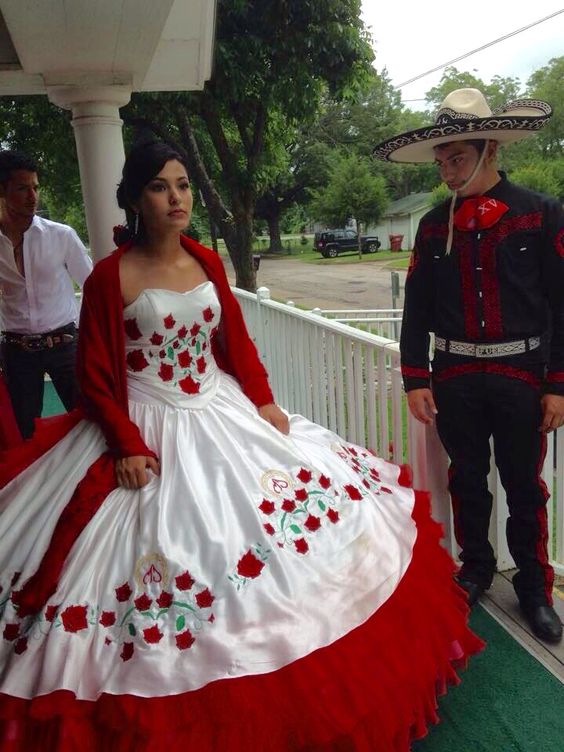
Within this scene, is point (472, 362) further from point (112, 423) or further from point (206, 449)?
point (112, 423)

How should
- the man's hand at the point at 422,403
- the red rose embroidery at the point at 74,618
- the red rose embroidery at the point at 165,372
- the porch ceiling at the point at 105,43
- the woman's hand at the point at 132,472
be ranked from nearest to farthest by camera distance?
the red rose embroidery at the point at 74,618
the woman's hand at the point at 132,472
the red rose embroidery at the point at 165,372
the man's hand at the point at 422,403
the porch ceiling at the point at 105,43

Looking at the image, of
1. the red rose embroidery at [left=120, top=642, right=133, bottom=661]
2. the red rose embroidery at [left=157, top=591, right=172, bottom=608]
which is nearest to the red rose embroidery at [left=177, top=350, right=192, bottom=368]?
the red rose embroidery at [left=157, top=591, right=172, bottom=608]

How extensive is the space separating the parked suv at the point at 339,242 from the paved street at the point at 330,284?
2035 mm

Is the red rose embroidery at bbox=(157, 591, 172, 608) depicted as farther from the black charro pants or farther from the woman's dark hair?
the black charro pants

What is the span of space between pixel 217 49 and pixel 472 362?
5560mm

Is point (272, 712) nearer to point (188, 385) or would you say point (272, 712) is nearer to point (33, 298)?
point (188, 385)

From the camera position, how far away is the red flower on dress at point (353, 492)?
193 centimetres

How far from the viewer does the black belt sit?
3207 millimetres

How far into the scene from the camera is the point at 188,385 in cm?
204

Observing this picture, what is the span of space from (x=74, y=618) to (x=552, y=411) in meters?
1.51

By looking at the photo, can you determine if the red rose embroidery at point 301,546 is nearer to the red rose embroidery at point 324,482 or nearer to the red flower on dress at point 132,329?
the red rose embroidery at point 324,482

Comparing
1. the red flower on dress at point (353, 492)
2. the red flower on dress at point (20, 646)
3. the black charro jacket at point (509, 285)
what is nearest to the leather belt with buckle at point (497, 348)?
the black charro jacket at point (509, 285)

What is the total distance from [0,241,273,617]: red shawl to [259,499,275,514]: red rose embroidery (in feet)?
1.13

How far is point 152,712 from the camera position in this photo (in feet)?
4.74
